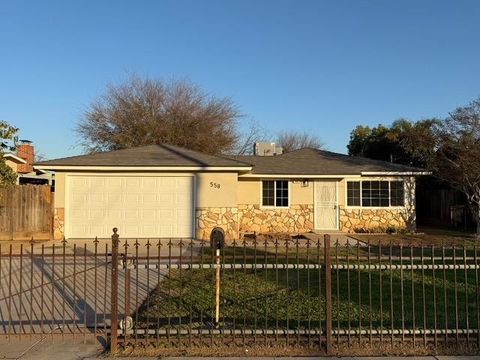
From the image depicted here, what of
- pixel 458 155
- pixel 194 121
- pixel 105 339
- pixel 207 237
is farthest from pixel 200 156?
pixel 194 121

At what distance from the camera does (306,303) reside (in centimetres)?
819

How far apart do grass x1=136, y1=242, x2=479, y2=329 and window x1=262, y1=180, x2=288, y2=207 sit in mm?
10263

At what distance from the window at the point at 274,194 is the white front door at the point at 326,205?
1.36 m

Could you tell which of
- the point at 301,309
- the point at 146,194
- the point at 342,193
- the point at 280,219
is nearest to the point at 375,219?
the point at 342,193

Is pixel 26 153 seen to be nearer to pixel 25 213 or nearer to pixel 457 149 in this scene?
pixel 25 213

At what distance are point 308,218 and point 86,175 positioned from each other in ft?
30.1

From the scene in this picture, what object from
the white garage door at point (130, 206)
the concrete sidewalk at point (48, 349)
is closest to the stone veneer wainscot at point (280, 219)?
the white garage door at point (130, 206)

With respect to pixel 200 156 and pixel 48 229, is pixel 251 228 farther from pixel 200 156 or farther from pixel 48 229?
pixel 48 229

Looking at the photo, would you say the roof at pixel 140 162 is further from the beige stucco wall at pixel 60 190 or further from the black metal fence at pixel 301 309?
the black metal fence at pixel 301 309

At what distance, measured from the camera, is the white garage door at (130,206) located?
17656 millimetres

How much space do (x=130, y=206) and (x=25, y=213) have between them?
4.10 m

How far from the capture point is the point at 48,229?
721 inches

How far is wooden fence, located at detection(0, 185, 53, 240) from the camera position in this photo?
59.8 feet

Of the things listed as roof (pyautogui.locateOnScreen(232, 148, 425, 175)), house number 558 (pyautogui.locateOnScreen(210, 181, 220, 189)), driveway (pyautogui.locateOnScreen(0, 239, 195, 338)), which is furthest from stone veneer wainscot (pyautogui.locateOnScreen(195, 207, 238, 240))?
driveway (pyautogui.locateOnScreen(0, 239, 195, 338))
